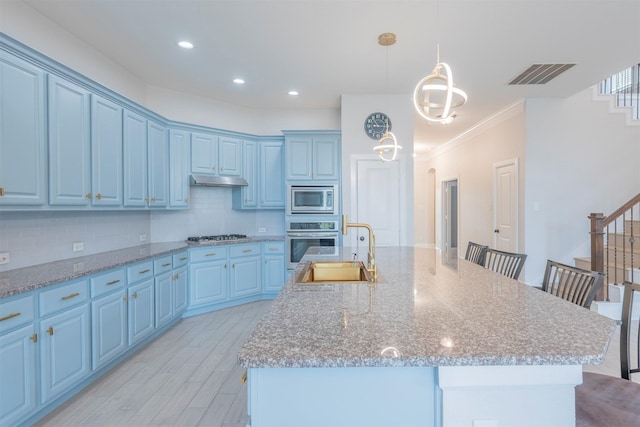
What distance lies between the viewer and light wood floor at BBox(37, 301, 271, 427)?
2.02 metres

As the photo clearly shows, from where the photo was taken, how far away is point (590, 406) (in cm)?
118

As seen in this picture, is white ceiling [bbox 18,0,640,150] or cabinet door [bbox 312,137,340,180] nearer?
white ceiling [bbox 18,0,640,150]

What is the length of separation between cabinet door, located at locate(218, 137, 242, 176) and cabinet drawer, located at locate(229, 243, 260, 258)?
1.04m

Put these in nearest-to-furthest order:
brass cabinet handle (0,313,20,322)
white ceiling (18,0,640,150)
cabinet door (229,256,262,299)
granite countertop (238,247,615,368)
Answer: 1. granite countertop (238,247,615,368)
2. brass cabinet handle (0,313,20,322)
3. white ceiling (18,0,640,150)
4. cabinet door (229,256,262,299)

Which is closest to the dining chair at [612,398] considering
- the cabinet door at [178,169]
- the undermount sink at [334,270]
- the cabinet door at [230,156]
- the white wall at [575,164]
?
the undermount sink at [334,270]

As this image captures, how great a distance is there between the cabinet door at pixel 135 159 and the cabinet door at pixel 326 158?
83.6 inches

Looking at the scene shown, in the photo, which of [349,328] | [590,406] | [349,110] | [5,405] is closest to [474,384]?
[349,328]

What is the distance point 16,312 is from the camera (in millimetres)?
1754

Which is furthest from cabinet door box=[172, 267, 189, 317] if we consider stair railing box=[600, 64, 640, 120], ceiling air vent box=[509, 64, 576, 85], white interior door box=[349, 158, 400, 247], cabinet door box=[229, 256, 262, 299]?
stair railing box=[600, 64, 640, 120]

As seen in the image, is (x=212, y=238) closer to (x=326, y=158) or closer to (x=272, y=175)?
(x=272, y=175)

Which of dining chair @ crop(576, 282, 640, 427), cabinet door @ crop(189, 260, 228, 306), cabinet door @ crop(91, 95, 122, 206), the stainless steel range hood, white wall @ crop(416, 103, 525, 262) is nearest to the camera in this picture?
dining chair @ crop(576, 282, 640, 427)

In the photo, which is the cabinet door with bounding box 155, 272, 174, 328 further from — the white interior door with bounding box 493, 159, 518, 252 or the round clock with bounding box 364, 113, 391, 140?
the white interior door with bounding box 493, 159, 518, 252

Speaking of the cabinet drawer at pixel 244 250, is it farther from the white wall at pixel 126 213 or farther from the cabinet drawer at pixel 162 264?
the cabinet drawer at pixel 162 264

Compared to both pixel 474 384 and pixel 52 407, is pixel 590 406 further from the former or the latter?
pixel 52 407
